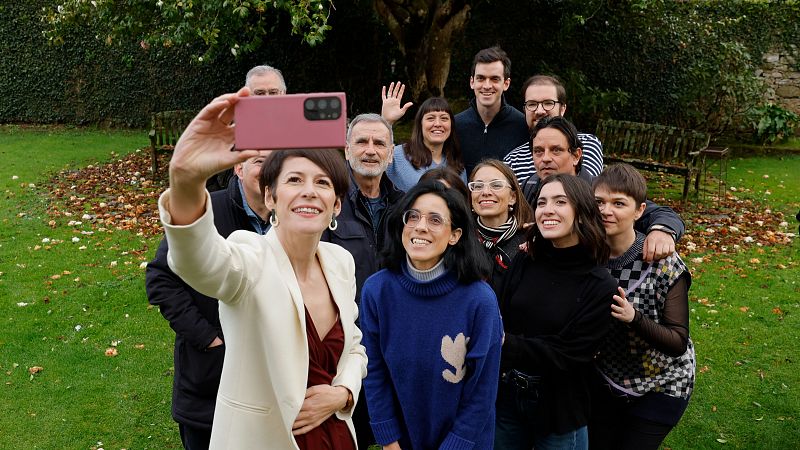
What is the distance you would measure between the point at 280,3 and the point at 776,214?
23.8 feet

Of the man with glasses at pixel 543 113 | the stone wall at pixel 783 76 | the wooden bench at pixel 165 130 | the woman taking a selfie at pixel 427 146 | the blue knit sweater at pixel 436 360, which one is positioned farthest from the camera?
the stone wall at pixel 783 76

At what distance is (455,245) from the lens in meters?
2.68

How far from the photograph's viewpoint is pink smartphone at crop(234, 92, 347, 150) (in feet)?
5.39

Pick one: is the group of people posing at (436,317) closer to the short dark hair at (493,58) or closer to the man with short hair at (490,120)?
the man with short hair at (490,120)

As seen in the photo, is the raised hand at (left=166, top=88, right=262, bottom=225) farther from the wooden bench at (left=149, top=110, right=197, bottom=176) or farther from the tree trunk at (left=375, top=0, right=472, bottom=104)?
the wooden bench at (left=149, top=110, right=197, bottom=176)

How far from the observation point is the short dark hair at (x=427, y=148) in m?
4.38

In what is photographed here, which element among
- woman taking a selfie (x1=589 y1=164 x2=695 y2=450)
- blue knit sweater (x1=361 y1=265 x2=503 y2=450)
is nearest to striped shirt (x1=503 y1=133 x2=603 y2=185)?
woman taking a selfie (x1=589 y1=164 x2=695 y2=450)

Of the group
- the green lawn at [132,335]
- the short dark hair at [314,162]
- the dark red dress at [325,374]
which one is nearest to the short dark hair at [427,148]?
the short dark hair at [314,162]

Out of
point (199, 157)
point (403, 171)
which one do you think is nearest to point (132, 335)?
point (403, 171)

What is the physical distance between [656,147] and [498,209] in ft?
28.6

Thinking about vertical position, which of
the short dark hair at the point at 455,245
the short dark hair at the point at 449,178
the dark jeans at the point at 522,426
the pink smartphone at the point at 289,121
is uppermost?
the pink smartphone at the point at 289,121

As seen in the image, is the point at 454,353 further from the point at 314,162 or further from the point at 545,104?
the point at 545,104

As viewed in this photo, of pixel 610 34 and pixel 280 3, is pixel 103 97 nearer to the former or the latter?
pixel 280 3

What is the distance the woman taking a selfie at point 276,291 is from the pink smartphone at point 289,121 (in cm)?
4
